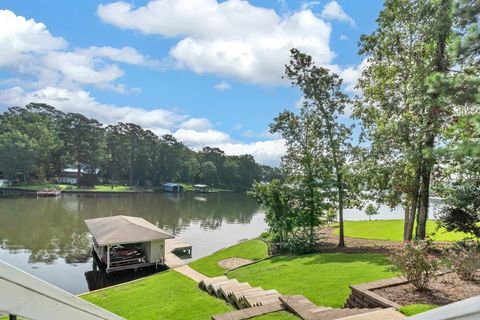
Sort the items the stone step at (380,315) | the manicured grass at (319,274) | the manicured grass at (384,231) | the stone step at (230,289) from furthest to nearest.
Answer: the manicured grass at (384,231) → the stone step at (230,289) → the manicured grass at (319,274) → the stone step at (380,315)

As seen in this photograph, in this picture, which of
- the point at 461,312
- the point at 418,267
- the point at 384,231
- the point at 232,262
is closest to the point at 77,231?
the point at 232,262

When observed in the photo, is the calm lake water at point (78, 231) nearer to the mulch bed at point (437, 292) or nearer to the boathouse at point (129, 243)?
the boathouse at point (129, 243)

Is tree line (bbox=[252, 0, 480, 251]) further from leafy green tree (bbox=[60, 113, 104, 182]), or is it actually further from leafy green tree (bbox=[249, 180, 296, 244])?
leafy green tree (bbox=[60, 113, 104, 182])

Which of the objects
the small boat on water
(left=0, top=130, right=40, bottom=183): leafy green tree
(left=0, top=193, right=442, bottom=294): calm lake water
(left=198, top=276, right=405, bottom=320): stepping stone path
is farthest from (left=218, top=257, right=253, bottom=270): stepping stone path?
(left=0, top=130, right=40, bottom=183): leafy green tree

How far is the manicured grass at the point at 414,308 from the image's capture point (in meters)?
5.81

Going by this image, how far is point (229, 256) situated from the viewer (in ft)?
63.9

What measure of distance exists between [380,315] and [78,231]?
28194 mm

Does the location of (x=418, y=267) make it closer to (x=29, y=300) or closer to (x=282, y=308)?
(x=282, y=308)

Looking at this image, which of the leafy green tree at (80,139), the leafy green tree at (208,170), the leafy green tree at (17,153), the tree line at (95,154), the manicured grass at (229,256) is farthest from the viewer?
the leafy green tree at (208,170)

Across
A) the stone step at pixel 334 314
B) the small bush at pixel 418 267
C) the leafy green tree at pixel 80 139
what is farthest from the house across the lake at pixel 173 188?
the stone step at pixel 334 314

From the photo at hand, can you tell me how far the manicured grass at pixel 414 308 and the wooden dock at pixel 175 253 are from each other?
1462 centimetres

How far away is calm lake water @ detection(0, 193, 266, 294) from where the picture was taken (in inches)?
717

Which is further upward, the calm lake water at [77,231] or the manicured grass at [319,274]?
the manicured grass at [319,274]

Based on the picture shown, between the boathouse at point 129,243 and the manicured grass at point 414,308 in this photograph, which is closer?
the manicured grass at point 414,308
